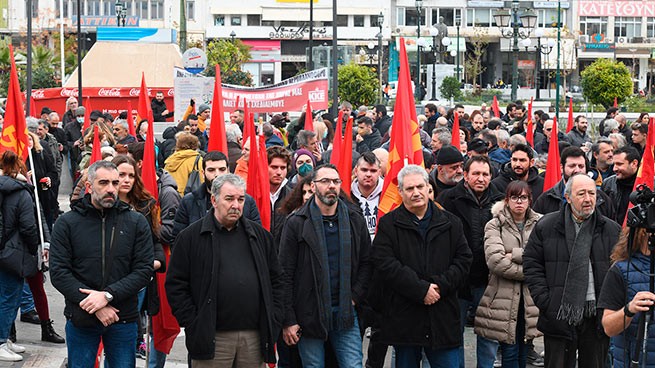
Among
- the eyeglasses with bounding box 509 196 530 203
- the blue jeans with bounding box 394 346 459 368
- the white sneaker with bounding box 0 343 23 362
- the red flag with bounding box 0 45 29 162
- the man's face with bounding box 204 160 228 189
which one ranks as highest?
the red flag with bounding box 0 45 29 162

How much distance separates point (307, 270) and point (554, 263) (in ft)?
4.78

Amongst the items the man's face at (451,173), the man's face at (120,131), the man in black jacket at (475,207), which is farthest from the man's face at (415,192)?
the man's face at (120,131)

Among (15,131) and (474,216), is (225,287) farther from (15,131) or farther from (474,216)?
(15,131)

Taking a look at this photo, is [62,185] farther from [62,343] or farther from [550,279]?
[550,279]

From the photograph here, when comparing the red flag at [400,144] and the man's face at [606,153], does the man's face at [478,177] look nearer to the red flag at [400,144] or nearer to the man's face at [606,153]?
the red flag at [400,144]

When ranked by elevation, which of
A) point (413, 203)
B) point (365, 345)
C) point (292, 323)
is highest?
point (413, 203)

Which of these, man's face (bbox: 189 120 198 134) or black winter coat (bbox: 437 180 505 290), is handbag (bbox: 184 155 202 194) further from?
man's face (bbox: 189 120 198 134)


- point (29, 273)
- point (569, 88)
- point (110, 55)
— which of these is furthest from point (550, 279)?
point (569, 88)

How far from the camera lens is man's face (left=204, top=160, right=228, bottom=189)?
7871 millimetres

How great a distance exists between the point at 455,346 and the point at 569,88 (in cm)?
7290

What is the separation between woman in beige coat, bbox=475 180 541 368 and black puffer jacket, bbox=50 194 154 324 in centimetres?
223

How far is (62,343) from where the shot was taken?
30.2 feet

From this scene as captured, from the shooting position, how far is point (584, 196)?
6.65 metres

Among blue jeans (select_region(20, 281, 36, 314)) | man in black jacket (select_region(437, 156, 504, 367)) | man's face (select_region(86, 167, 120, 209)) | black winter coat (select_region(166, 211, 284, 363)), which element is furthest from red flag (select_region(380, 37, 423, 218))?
blue jeans (select_region(20, 281, 36, 314))
